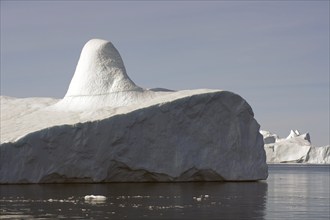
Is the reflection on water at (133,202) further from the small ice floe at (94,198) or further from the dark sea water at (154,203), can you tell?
the small ice floe at (94,198)

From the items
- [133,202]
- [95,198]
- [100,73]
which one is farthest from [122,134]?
[133,202]

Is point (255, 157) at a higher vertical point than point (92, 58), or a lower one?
lower

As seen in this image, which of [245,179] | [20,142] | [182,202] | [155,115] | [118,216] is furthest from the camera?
[245,179]

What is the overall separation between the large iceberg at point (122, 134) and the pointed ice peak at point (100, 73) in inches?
2.6

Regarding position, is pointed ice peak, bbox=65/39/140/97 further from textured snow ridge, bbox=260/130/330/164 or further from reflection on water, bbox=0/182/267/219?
textured snow ridge, bbox=260/130/330/164

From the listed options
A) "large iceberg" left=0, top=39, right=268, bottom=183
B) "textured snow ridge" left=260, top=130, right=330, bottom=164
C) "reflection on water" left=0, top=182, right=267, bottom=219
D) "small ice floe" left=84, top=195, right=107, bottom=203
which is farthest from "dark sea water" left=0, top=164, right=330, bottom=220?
"textured snow ridge" left=260, top=130, right=330, bottom=164

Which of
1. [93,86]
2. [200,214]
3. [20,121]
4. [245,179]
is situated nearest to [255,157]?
[245,179]

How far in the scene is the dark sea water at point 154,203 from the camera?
22078 millimetres

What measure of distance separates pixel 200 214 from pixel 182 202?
178 inches

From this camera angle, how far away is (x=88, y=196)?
93.4 feet

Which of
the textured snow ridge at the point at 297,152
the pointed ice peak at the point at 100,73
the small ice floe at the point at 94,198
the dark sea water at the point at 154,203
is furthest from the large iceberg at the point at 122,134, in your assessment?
the textured snow ridge at the point at 297,152

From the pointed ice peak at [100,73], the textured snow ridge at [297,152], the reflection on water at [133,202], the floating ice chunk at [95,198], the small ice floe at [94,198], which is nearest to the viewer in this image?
the reflection on water at [133,202]

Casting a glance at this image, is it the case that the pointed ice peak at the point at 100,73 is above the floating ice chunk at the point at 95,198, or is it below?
above

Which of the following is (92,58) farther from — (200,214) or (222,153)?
(200,214)
